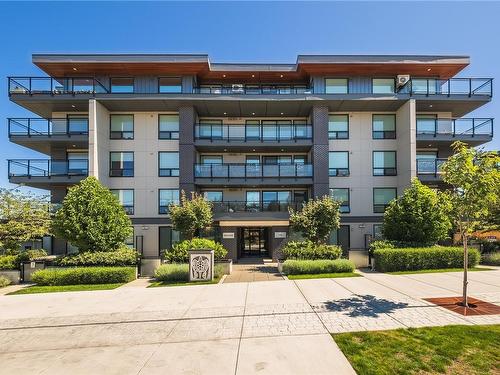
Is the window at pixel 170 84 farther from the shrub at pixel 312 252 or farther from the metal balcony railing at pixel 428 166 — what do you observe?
the metal balcony railing at pixel 428 166

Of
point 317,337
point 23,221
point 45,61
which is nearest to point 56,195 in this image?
point 23,221

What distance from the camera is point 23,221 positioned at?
55.7 ft

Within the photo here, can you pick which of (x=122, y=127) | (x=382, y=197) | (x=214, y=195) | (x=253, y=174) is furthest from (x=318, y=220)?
(x=122, y=127)

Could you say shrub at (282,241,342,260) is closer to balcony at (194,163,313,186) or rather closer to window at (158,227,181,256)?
balcony at (194,163,313,186)

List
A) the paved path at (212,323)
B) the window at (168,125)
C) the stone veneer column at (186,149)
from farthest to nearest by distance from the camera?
the window at (168,125), the stone veneer column at (186,149), the paved path at (212,323)

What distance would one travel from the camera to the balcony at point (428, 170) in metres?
20.7

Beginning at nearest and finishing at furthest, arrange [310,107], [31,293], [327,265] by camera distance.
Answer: [31,293] < [327,265] < [310,107]

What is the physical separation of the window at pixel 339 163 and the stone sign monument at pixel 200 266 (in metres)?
12.9

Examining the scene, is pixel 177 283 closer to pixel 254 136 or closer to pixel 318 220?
pixel 318 220

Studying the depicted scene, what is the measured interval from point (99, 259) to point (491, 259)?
76.6 feet

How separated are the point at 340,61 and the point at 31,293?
24.1 m

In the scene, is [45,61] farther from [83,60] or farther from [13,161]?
[13,161]

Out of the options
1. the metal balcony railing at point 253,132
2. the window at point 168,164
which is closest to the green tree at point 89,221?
the window at point 168,164

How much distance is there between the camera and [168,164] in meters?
22.0
